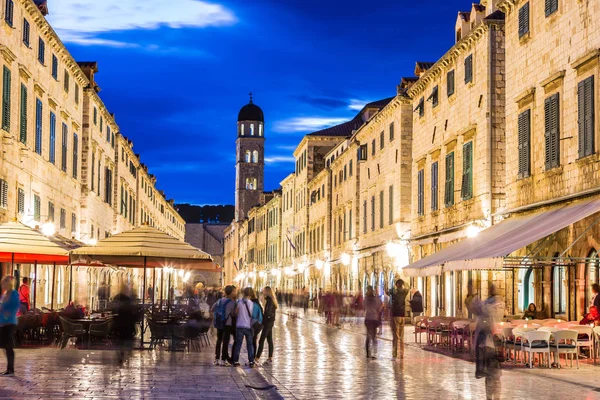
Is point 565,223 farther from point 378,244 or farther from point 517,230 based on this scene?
point 378,244

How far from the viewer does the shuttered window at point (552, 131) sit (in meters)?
23.6

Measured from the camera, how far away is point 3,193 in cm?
2842

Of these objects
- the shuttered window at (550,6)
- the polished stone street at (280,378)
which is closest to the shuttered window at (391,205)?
the shuttered window at (550,6)

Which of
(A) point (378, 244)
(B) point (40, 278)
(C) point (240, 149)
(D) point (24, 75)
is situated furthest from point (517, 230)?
(C) point (240, 149)

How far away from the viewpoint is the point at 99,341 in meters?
26.2

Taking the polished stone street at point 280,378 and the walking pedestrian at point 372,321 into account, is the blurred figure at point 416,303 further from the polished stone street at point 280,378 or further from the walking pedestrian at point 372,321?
the walking pedestrian at point 372,321

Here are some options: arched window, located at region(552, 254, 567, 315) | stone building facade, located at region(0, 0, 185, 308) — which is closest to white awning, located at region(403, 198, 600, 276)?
arched window, located at region(552, 254, 567, 315)

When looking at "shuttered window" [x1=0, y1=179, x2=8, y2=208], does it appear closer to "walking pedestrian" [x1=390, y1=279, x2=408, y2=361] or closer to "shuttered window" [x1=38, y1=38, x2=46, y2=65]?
"shuttered window" [x1=38, y1=38, x2=46, y2=65]

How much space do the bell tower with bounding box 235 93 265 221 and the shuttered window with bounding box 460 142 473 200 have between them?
106287 mm

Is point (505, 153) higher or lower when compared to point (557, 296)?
higher

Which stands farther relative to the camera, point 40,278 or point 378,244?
point 378,244

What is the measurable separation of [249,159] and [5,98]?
11403 centimetres

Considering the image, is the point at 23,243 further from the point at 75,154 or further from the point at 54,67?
the point at 75,154

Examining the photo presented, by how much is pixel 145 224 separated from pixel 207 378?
31.1 feet
